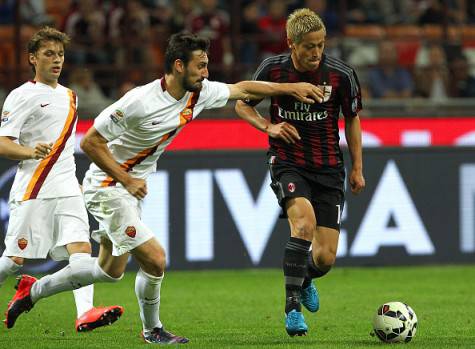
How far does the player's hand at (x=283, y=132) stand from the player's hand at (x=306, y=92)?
0.29 m

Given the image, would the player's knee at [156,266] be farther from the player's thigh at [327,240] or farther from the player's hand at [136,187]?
the player's thigh at [327,240]

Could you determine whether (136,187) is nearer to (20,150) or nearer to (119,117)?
(119,117)

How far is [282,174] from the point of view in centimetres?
804

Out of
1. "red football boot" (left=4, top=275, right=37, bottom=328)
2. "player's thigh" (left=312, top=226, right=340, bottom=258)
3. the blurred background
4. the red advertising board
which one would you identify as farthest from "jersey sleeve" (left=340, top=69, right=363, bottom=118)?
the blurred background

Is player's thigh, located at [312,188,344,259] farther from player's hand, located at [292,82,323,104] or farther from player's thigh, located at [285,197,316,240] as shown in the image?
player's hand, located at [292,82,323,104]

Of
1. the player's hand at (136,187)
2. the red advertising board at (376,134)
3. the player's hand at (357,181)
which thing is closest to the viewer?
the player's hand at (136,187)

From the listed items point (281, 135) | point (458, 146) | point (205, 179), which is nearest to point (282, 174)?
point (281, 135)

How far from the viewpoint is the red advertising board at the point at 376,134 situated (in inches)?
513

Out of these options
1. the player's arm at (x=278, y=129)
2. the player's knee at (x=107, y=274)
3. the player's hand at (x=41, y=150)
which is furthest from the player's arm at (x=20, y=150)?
the player's arm at (x=278, y=129)

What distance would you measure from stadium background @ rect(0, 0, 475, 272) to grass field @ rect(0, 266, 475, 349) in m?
0.39

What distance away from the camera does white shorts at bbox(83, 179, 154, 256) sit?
715 cm

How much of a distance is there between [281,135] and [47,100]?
1.73m

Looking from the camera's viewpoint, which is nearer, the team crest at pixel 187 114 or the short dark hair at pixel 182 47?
the short dark hair at pixel 182 47

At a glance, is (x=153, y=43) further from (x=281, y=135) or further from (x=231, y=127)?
(x=281, y=135)
